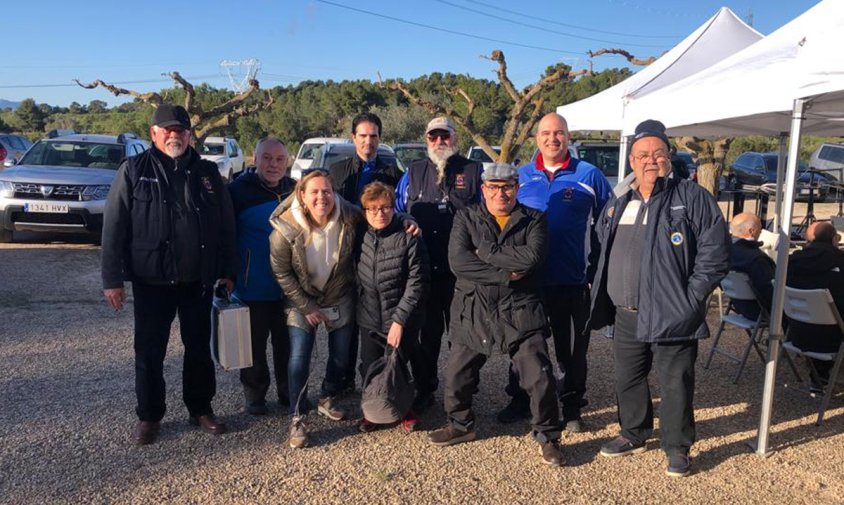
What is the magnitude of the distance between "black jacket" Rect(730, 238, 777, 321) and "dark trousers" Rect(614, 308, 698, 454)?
59.3 inches

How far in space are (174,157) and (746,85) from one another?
3449 millimetres

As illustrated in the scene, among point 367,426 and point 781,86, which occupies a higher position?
point 781,86

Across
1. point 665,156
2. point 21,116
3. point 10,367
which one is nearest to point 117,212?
point 10,367

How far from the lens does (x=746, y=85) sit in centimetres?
393

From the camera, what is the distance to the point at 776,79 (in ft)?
12.0

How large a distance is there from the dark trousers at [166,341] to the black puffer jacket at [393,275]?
989mm

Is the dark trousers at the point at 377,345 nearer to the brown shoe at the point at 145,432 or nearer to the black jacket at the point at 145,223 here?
the black jacket at the point at 145,223

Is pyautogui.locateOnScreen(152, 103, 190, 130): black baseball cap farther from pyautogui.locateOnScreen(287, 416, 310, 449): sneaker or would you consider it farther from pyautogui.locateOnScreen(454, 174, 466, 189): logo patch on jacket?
pyautogui.locateOnScreen(287, 416, 310, 449): sneaker

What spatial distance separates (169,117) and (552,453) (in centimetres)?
287

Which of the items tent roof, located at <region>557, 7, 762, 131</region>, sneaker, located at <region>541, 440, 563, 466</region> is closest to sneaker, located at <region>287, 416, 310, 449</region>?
sneaker, located at <region>541, 440, 563, 466</region>

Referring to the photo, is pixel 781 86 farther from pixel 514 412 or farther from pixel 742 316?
pixel 514 412

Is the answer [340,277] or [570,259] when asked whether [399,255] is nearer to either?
[340,277]

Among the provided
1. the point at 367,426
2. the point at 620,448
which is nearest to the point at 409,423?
the point at 367,426

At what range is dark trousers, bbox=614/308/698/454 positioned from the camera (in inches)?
138
